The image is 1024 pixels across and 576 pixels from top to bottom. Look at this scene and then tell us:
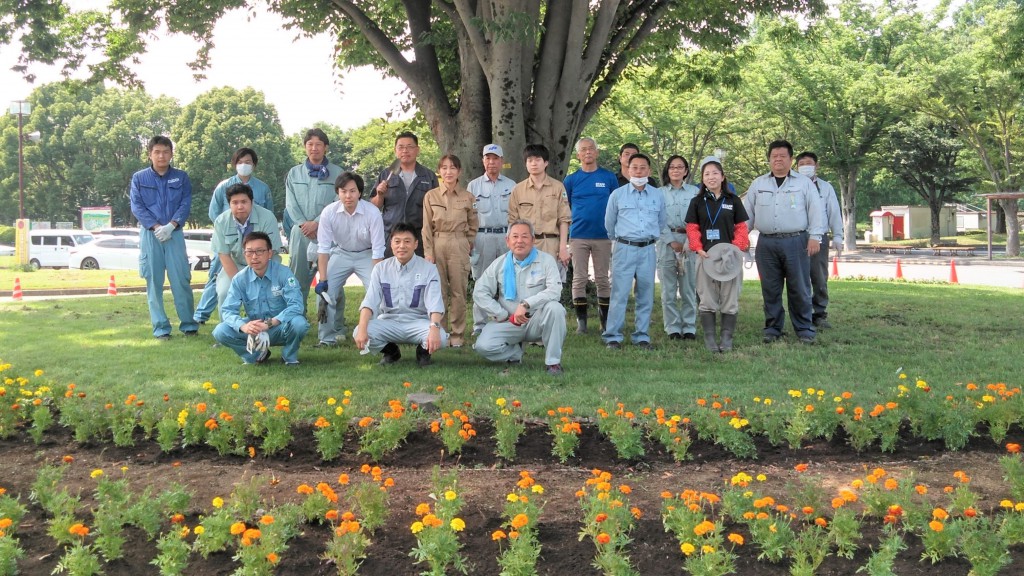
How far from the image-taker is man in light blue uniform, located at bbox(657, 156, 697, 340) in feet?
29.1

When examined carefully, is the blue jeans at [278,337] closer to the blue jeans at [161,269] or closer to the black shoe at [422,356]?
the black shoe at [422,356]

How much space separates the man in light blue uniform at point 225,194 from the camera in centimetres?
836

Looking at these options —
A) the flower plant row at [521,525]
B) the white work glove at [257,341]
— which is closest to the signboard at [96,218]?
the white work glove at [257,341]

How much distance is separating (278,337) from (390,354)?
0.97 metres

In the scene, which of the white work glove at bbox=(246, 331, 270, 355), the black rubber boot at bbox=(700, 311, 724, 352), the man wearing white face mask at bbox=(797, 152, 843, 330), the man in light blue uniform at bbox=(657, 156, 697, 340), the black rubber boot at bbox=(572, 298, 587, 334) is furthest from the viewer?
the man wearing white face mask at bbox=(797, 152, 843, 330)

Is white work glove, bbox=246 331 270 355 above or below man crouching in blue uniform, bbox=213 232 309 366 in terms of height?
below

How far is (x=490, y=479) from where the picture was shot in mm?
4293

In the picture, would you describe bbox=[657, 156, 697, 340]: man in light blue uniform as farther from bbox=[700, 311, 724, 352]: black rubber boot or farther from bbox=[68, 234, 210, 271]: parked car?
bbox=[68, 234, 210, 271]: parked car

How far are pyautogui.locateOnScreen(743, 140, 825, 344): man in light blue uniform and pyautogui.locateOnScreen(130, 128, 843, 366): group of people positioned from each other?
0.01 meters

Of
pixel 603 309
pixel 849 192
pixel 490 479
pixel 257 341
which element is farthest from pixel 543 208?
pixel 849 192

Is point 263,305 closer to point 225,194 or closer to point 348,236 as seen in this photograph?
point 348,236

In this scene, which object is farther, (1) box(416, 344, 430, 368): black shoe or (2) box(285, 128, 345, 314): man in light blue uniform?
(2) box(285, 128, 345, 314): man in light blue uniform

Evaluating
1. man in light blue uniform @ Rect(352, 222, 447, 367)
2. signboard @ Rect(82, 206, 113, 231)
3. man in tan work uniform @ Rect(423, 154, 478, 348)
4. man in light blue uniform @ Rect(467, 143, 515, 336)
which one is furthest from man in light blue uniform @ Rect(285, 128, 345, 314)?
signboard @ Rect(82, 206, 113, 231)

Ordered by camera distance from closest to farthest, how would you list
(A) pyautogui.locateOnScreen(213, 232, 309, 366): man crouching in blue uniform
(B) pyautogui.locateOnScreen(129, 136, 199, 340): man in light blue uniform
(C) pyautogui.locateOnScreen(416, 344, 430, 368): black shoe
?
(A) pyautogui.locateOnScreen(213, 232, 309, 366): man crouching in blue uniform < (C) pyautogui.locateOnScreen(416, 344, 430, 368): black shoe < (B) pyautogui.locateOnScreen(129, 136, 199, 340): man in light blue uniform
